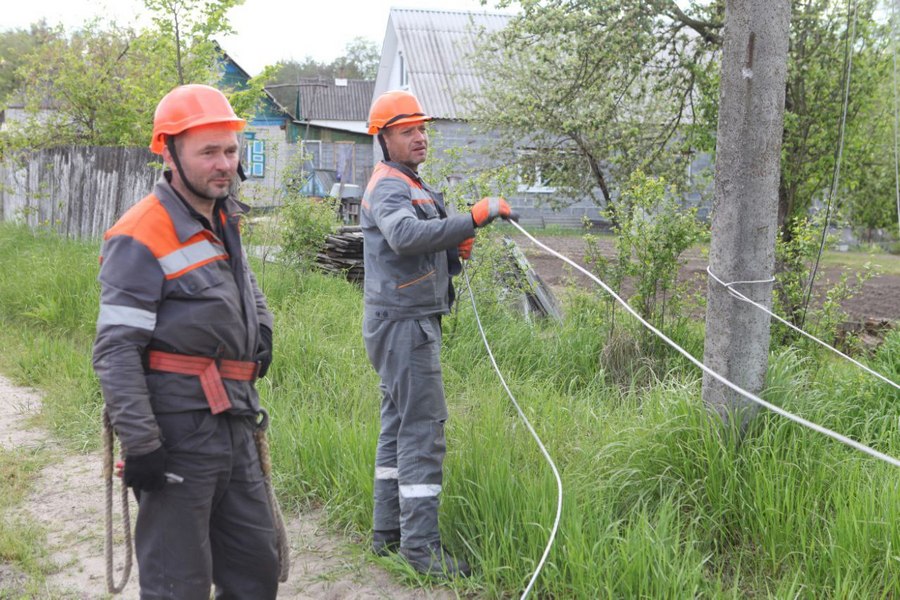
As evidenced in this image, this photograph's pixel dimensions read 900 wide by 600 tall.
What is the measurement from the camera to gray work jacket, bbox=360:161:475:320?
12.3ft

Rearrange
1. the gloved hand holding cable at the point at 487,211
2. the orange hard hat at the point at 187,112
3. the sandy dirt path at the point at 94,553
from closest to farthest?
the orange hard hat at the point at 187,112, the gloved hand holding cable at the point at 487,211, the sandy dirt path at the point at 94,553

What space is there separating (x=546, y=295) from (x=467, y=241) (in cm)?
460

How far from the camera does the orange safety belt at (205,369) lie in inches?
115

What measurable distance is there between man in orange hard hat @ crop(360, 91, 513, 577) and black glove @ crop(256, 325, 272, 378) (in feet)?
2.28

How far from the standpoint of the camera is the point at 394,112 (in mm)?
4086

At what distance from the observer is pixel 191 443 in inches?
116

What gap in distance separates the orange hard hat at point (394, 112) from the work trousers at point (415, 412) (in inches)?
36.6

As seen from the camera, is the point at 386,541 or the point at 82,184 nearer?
the point at 386,541

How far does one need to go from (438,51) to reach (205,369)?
26800 millimetres

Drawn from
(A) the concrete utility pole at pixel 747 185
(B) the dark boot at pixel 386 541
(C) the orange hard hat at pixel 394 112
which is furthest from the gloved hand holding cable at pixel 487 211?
(B) the dark boot at pixel 386 541

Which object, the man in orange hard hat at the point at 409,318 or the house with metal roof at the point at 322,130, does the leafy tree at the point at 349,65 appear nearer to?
the house with metal roof at the point at 322,130

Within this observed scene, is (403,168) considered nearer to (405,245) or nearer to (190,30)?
(405,245)

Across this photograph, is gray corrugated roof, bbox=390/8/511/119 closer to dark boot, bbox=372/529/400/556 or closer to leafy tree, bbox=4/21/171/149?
leafy tree, bbox=4/21/171/149

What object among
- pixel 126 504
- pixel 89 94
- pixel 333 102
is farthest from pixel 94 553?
pixel 333 102
